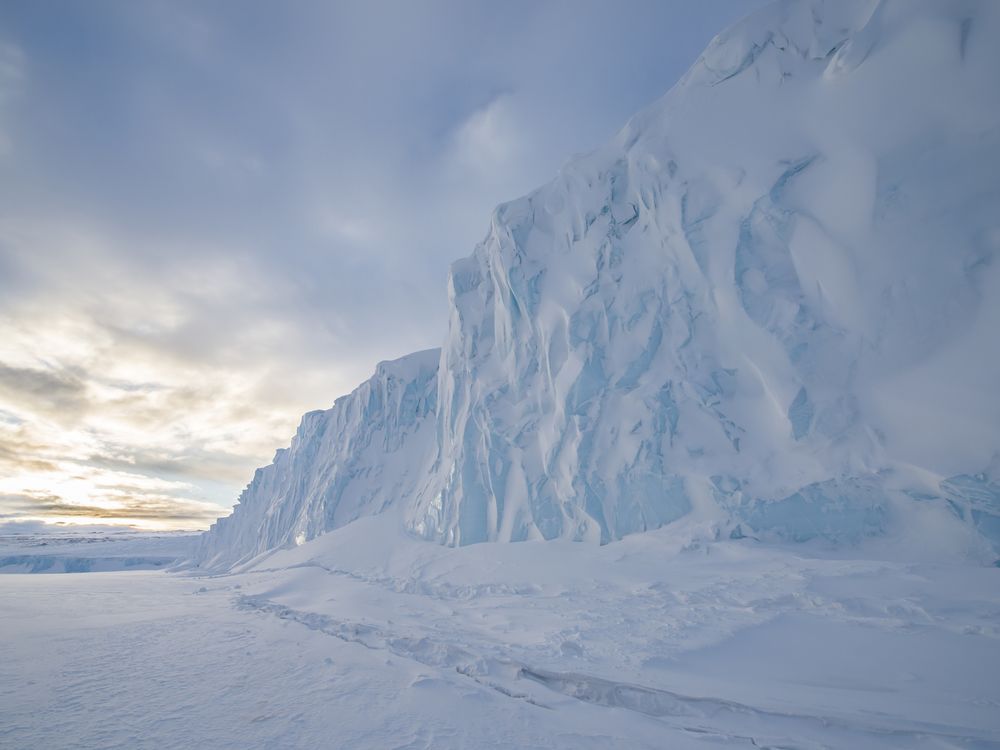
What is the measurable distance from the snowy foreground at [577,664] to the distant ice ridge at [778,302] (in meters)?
1.44

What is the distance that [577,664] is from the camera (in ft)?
17.9

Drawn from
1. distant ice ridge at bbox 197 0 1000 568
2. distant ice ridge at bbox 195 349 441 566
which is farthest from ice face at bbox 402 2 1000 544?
distant ice ridge at bbox 195 349 441 566

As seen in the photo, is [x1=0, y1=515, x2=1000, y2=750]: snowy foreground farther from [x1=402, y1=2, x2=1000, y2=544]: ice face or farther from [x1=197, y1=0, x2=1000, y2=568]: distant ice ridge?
[x1=402, y1=2, x2=1000, y2=544]: ice face

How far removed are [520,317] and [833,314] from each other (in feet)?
29.1

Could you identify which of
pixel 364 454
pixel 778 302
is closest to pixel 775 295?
pixel 778 302

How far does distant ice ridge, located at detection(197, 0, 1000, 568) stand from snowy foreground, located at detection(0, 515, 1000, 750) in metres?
1.44

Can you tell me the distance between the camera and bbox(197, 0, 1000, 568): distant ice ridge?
768 cm

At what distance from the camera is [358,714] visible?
4.15 metres

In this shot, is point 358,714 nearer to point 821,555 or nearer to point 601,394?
point 821,555

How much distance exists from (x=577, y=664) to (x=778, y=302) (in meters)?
7.81

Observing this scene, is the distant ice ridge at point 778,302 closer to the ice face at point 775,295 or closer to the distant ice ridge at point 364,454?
the ice face at point 775,295

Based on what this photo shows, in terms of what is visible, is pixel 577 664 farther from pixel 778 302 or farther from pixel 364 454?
pixel 364 454

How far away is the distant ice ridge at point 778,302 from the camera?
7.68 metres

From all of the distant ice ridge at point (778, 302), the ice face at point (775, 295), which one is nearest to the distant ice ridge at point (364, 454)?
the distant ice ridge at point (778, 302)
